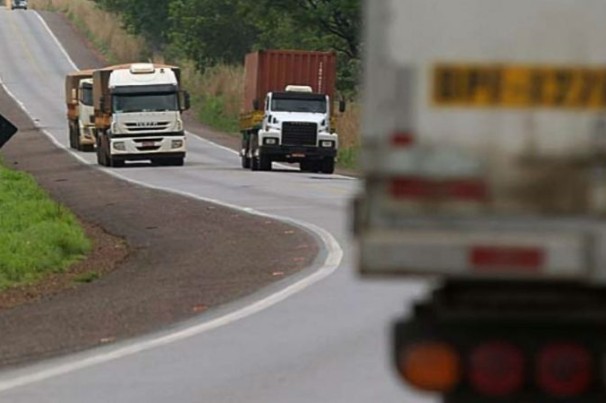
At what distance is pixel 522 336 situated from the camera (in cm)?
Answer: 535

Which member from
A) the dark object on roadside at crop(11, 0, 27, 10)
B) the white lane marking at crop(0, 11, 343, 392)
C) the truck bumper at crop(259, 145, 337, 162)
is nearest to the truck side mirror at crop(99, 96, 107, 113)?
the truck bumper at crop(259, 145, 337, 162)

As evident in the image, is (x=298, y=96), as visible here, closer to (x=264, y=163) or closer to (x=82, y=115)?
(x=264, y=163)

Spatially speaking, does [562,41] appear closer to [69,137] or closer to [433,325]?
[433,325]

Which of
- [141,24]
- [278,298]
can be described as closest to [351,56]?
[141,24]

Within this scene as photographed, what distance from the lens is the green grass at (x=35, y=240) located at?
2367 centimetres

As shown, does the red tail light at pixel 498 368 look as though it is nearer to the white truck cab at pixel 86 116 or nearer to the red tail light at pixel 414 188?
the red tail light at pixel 414 188

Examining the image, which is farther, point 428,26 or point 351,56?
point 351,56

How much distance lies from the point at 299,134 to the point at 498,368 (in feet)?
137

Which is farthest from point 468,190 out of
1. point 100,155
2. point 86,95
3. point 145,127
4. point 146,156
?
point 86,95

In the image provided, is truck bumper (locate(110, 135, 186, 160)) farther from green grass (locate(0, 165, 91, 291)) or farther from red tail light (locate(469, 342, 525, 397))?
red tail light (locate(469, 342, 525, 397))

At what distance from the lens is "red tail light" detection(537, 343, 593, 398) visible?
529cm

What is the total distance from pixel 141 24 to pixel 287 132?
61807 mm

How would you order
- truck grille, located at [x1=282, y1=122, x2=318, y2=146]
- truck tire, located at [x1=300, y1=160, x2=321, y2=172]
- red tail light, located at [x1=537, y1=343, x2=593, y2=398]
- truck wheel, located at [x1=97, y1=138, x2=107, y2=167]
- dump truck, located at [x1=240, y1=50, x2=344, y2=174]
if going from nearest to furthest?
red tail light, located at [x1=537, y1=343, x2=593, y2=398] < truck grille, located at [x1=282, y1=122, x2=318, y2=146] < dump truck, located at [x1=240, y1=50, x2=344, y2=174] < truck tire, located at [x1=300, y1=160, x2=321, y2=172] < truck wheel, located at [x1=97, y1=138, x2=107, y2=167]

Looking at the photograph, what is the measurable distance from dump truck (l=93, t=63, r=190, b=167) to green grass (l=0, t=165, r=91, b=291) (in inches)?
597
